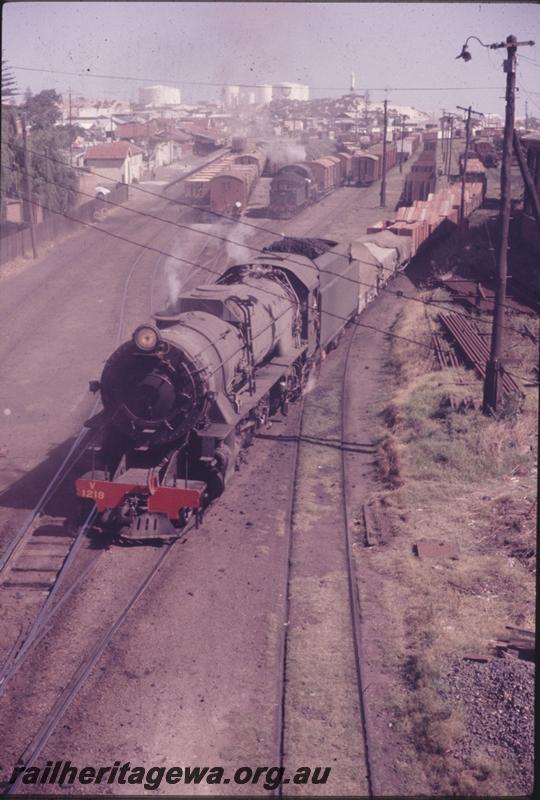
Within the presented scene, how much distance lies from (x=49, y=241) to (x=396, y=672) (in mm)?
36423

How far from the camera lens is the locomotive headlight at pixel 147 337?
13352mm

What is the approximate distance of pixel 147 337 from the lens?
13.4 meters

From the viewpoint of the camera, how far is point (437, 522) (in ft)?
48.2

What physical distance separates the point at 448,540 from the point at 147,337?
6511 millimetres

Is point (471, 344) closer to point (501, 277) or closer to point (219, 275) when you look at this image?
point (501, 277)

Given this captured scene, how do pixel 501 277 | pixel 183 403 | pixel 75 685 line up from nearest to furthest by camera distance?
1. pixel 75 685
2. pixel 183 403
3. pixel 501 277

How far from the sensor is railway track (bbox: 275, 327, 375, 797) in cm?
885

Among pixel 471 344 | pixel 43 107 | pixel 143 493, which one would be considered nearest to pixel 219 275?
pixel 471 344

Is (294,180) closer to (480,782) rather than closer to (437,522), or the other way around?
(437,522)

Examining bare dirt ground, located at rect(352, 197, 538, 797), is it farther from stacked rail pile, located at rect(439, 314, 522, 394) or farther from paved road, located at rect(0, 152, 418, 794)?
paved road, located at rect(0, 152, 418, 794)

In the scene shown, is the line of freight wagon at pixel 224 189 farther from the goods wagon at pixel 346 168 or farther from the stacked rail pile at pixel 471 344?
the stacked rail pile at pixel 471 344

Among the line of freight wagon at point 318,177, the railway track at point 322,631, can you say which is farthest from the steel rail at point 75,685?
the line of freight wagon at point 318,177

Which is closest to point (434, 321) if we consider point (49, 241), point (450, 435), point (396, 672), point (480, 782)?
point (450, 435)

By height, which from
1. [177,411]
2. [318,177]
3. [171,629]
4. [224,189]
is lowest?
[171,629]
